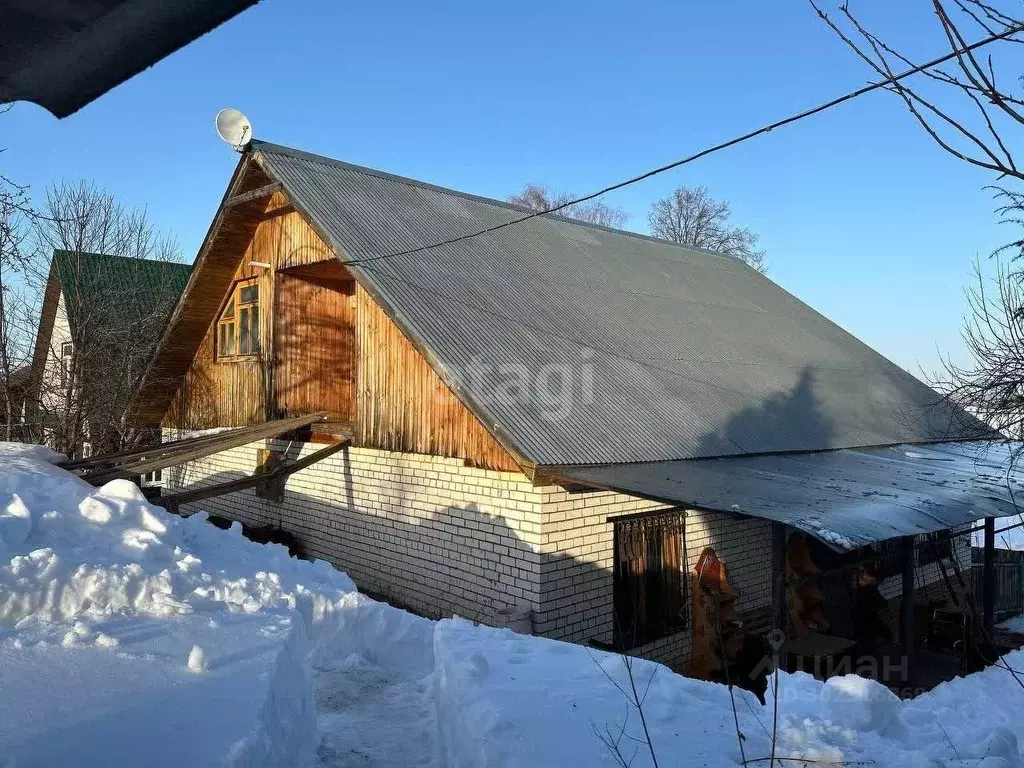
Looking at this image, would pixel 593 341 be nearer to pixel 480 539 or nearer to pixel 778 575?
pixel 480 539

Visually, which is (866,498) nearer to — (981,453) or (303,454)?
(981,453)

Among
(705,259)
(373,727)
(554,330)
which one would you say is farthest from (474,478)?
(705,259)

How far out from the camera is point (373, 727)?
5574 mm

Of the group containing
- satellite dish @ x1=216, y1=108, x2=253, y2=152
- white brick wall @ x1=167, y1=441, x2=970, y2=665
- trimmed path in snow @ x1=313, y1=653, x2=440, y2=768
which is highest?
satellite dish @ x1=216, y1=108, x2=253, y2=152

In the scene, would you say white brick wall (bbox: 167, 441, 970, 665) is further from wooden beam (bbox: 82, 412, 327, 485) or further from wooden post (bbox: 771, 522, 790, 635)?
wooden beam (bbox: 82, 412, 327, 485)

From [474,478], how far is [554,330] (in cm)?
298

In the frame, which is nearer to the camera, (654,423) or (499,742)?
(499,742)

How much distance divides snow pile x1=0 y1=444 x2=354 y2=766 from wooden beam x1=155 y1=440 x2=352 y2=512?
2.19m

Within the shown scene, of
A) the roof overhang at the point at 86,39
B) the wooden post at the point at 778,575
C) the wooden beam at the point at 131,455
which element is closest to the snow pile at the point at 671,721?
the wooden post at the point at 778,575

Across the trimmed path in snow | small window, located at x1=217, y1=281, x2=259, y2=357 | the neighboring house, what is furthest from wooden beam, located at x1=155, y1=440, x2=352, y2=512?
the neighboring house

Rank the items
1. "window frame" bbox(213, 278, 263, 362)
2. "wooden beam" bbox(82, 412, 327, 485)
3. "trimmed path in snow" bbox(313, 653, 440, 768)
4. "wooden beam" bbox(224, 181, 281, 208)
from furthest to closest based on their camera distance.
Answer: "window frame" bbox(213, 278, 263, 362), "wooden beam" bbox(224, 181, 281, 208), "wooden beam" bbox(82, 412, 327, 485), "trimmed path in snow" bbox(313, 653, 440, 768)

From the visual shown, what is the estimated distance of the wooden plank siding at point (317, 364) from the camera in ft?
31.7

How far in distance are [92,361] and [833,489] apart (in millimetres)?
16826

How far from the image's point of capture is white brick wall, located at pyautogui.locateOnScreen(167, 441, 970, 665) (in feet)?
26.9
